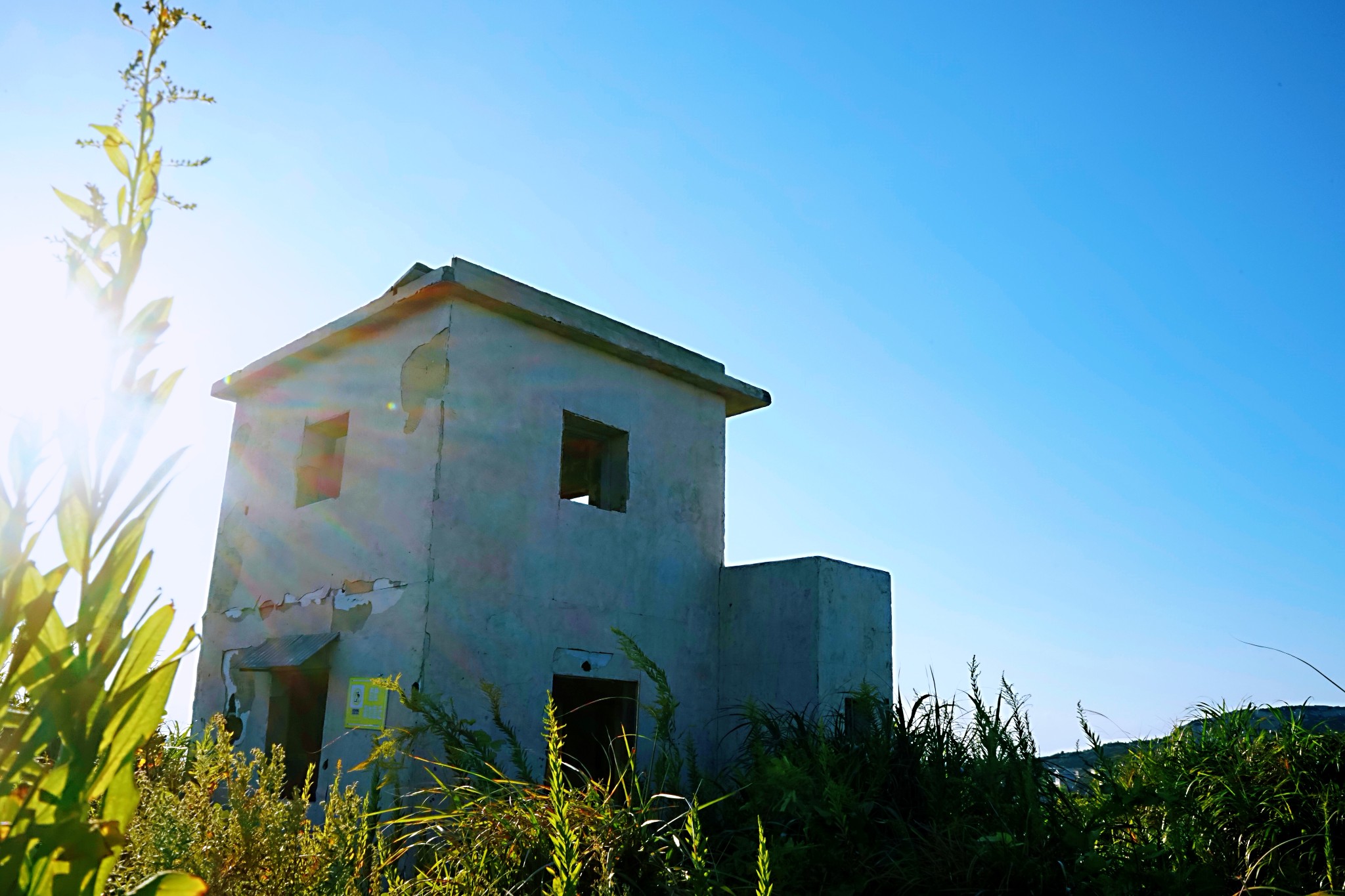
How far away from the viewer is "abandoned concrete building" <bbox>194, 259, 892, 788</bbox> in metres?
7.74

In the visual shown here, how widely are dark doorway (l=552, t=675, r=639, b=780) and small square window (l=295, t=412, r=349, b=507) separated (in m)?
2.93

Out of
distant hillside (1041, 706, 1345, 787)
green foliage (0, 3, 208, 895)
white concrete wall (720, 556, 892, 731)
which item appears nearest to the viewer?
green foliage (0, 3, 208, 895)

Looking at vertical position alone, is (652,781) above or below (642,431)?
below

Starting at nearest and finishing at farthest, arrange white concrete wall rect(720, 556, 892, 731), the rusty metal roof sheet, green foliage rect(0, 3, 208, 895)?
green foliage rect(0, 3, 208, 895), the rusty metal roof sheet, white concrete wall rect(720, 556, 892, 731)

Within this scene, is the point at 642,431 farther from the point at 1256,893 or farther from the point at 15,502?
the point at 15,502

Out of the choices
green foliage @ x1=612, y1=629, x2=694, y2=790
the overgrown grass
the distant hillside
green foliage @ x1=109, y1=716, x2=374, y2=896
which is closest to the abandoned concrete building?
the overgrown grass

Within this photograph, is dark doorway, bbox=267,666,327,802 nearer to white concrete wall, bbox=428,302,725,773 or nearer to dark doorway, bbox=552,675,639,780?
white concrete wall, bbox=428,302,725,773

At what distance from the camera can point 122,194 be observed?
3.52 feet

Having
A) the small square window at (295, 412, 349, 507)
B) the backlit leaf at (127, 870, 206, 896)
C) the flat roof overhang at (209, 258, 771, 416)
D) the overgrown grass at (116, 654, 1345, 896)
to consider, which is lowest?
the overgrown grass at (116, 654, 1345, 896)

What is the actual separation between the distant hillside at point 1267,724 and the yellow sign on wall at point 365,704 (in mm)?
4684

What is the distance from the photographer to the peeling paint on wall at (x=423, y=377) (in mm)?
7977

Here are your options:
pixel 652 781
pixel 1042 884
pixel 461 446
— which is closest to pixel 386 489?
pixel 461 446

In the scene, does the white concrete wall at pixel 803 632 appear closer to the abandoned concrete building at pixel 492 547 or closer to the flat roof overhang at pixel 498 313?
the abandoned concrete building at pixel 492 547

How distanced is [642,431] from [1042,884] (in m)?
6.10
